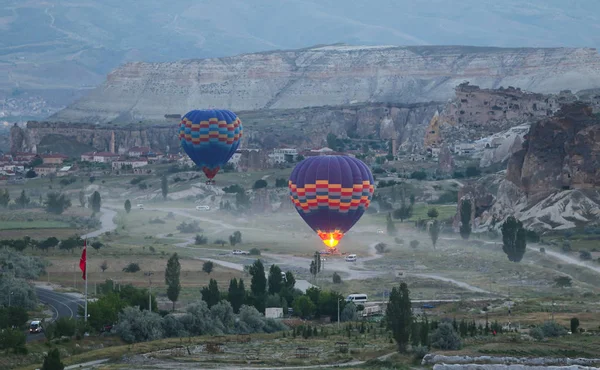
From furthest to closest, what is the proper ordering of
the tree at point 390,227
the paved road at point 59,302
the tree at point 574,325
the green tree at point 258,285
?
1. the tree at point 390,227
2. the green tree at point 258,285
3. the paved road at point 59,302
4. the tree at point 574,325

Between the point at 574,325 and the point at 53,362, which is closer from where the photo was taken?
the point at 53,362

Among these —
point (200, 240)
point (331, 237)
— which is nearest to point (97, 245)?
point (200, 240)

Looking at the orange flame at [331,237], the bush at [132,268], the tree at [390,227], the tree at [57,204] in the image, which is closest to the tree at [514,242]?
the orange flame at [331,237]

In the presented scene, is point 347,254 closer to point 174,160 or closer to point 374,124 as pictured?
point 174,160

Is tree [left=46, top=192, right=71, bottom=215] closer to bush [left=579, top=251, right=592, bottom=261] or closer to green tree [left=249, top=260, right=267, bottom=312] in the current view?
bush [left=579, top=251, right=592, bottom=261]

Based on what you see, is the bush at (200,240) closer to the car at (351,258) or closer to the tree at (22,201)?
the car at (351,258)

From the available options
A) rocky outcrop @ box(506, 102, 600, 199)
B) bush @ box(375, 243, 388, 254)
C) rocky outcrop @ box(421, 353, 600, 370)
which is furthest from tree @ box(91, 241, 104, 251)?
rocky outcrop @ box(421, 353, 600, 370)

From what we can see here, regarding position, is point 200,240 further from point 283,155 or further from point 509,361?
point 509,361
